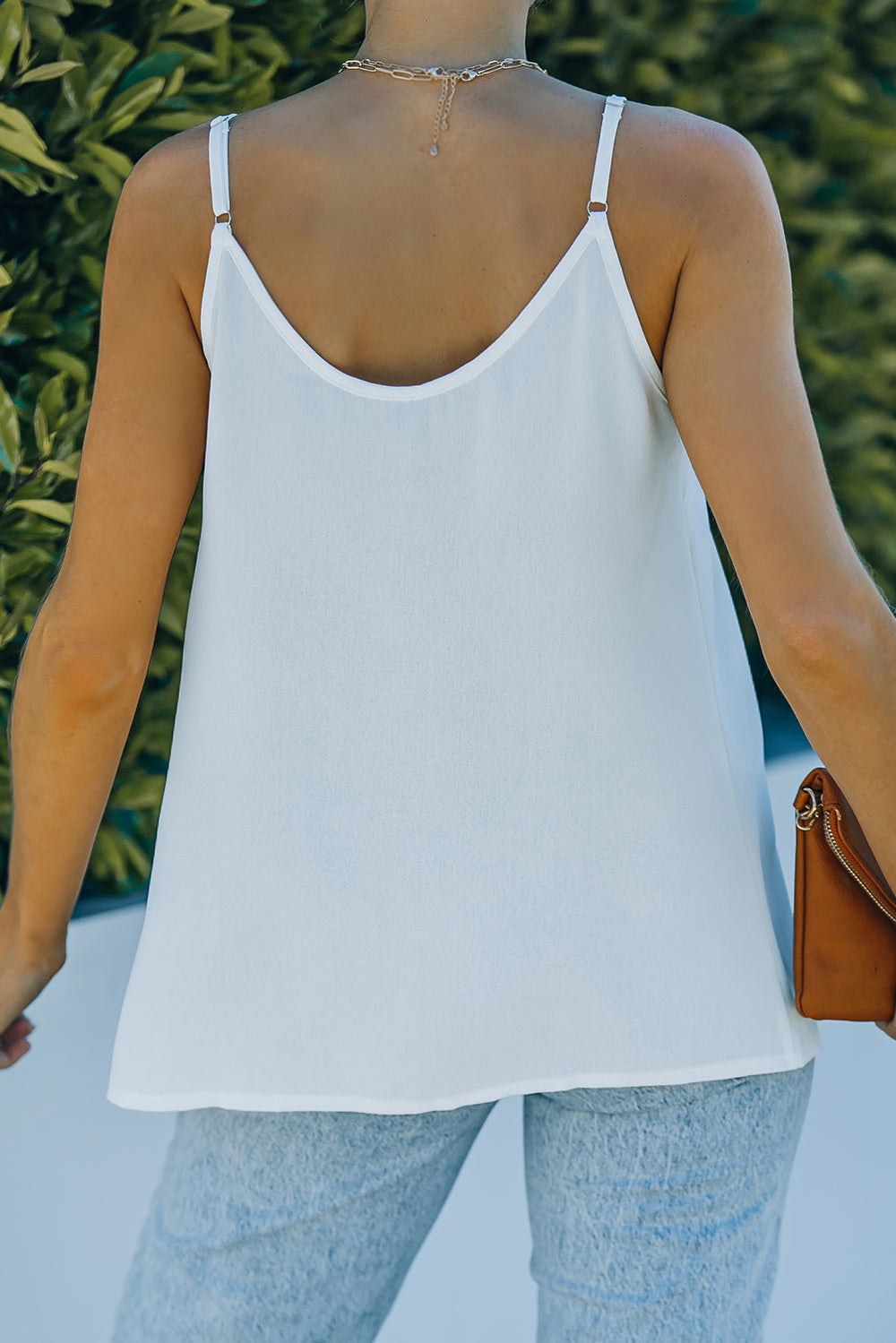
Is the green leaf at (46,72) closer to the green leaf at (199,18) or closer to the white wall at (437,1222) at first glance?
the green leaf at (199,18)

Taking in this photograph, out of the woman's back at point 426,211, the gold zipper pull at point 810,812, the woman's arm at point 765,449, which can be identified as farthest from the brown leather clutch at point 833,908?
the woman's back at point 426,211

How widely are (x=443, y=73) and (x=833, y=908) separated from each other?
0.69 m

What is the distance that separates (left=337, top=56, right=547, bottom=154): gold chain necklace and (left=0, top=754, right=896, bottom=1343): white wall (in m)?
1.64

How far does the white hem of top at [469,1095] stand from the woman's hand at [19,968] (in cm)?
21

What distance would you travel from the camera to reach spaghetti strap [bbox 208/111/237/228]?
3.17 feet

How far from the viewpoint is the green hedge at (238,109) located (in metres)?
2.04

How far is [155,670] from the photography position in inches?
97.7

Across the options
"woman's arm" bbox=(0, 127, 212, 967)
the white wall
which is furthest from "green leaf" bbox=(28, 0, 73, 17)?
the white wall

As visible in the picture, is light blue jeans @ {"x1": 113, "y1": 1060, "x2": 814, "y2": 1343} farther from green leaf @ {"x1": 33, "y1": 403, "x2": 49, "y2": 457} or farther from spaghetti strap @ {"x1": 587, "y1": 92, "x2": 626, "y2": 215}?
green leaf @ {"x1": 33, "y1": 403, "x2": 49, "y2": 457}

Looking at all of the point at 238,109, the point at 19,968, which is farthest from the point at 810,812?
the point at 238,109

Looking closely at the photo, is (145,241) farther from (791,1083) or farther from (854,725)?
(791,1083)

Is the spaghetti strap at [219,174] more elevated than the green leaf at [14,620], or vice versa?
the spaghetti strap at [219,174]

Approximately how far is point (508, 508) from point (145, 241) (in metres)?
0.32

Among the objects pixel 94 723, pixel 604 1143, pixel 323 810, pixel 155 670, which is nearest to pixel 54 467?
pixel 155 670
